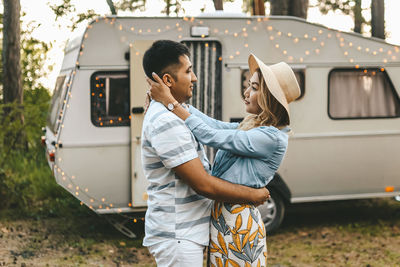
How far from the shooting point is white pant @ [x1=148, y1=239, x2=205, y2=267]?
2305 mm

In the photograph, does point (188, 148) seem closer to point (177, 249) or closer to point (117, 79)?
point (177, 249)

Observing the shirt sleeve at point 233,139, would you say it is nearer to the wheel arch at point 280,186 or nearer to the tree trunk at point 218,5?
the wheel arch at point 280,186

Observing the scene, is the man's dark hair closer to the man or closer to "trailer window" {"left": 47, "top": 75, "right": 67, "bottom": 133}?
the man

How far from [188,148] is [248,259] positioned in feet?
2.11

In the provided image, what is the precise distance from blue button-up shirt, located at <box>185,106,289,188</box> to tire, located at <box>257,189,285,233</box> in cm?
370

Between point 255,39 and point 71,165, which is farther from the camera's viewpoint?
point 255,39

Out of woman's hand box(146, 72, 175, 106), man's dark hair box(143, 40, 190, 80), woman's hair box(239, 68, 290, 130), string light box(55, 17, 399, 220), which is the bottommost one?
woman's hair box(239, 68, 290, 130)

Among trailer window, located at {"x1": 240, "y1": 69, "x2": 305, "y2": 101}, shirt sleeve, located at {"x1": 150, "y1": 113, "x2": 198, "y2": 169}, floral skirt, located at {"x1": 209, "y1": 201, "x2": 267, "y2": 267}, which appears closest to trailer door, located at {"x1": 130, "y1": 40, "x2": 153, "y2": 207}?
trailer window, located at {"x1": 240, "y1": 69, "x2": 305, "y2": 101}

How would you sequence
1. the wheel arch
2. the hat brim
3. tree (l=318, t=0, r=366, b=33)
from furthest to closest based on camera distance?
1. tree (l=318, t=0, r=366, b=33)
2. the wheel arch
3. the hat brim

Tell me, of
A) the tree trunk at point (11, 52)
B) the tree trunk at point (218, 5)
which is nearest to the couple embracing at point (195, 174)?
the tree trunk at point (218, 5)

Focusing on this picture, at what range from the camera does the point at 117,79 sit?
566cm

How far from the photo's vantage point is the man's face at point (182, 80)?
7.89ft

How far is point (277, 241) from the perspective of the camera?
20.2 ft

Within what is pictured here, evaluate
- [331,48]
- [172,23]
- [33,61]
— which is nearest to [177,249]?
[172,23]
